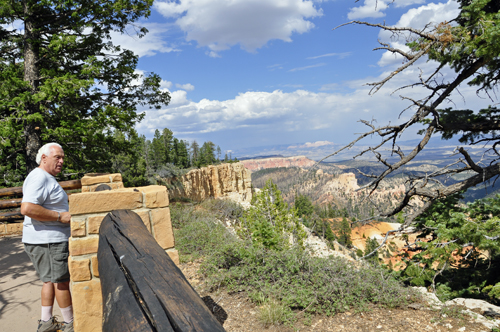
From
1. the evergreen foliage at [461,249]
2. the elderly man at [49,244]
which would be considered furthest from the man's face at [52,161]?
the evergreen foliage at [461,249]

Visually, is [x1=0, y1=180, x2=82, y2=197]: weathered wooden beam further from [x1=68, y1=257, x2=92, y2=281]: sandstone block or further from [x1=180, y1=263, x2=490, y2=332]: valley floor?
[x1=68, y1=257, x2=92, y2=281]: sandstone block

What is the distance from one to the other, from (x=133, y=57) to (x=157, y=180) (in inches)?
515

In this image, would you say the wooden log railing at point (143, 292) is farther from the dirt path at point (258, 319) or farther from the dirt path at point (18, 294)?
the dirt path at point (18, 294)

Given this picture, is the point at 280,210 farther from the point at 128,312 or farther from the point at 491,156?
the point at 128,312

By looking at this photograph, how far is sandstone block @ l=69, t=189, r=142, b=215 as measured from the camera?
2.08 meters

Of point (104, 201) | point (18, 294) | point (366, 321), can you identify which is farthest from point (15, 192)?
point (366, 321)

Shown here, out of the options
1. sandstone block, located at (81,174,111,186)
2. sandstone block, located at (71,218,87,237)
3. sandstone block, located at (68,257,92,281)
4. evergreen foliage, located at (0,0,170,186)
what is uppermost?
evergreen foliage, located at (0,0,170,186)

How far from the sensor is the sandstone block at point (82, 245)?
2105mm

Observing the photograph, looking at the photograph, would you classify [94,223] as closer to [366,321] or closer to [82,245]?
[82,245]

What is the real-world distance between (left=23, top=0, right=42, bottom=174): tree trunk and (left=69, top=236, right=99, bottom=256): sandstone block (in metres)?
7.51

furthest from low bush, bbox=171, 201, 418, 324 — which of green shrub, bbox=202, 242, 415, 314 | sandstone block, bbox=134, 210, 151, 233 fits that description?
sandstone block, bbox=134, 210, 151, 233

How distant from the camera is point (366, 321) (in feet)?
12.6

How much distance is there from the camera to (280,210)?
11945 mm

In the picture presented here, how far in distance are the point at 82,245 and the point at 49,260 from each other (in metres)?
1.08
